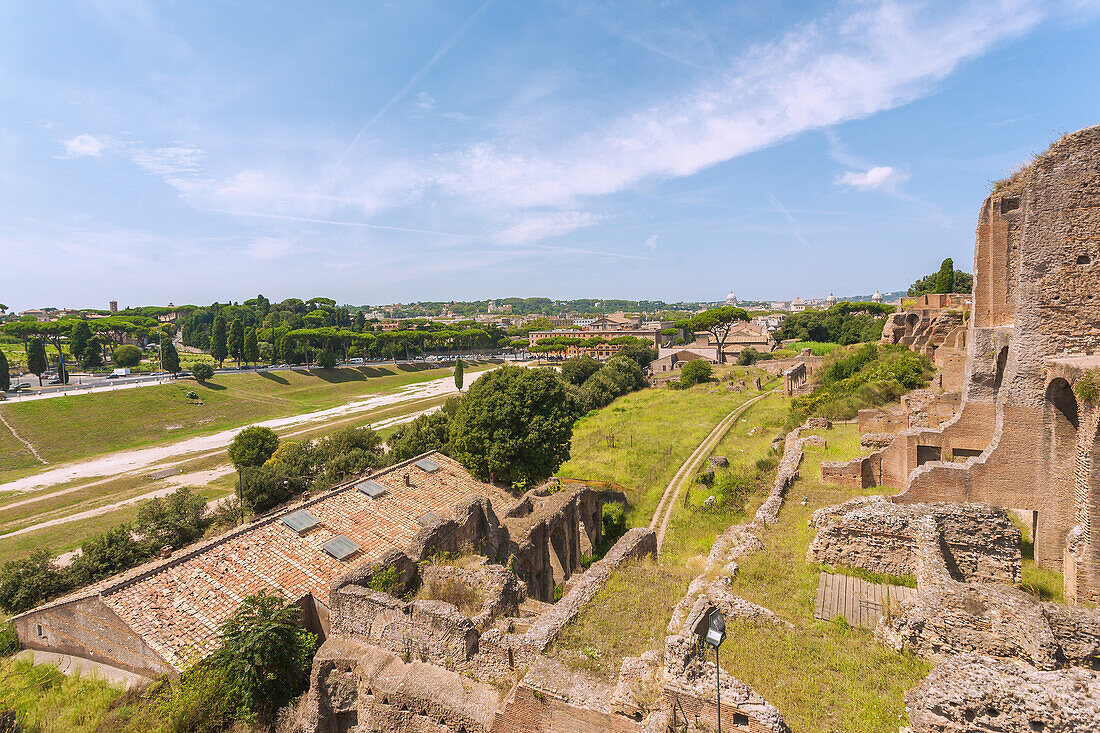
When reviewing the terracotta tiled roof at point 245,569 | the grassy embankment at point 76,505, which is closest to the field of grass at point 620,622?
the terracotta tiled roof at point 245,569

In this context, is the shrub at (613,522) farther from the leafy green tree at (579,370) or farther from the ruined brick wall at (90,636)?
the leafy green tree at (579,370)

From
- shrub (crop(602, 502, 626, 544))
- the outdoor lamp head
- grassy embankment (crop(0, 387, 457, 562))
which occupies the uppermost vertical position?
the outdoor lamp head

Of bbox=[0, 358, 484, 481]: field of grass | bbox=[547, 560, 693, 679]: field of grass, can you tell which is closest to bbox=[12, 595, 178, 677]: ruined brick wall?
bbox=[547, 560, 693, 679]: field of grass

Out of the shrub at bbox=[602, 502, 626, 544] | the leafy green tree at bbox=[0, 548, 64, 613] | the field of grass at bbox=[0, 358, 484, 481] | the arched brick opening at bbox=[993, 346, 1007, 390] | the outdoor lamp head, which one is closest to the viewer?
the outdoor lamp head

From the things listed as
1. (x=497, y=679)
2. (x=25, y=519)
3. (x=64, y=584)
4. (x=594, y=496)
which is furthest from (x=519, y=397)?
(x=25, y=519)

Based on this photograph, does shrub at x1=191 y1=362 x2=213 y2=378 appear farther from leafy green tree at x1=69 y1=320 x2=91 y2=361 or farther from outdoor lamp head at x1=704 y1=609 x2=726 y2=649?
outdoor lamp head at x1=704 y1=609 x2=726 y2=649

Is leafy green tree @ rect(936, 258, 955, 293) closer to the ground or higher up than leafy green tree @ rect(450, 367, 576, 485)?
higher up
